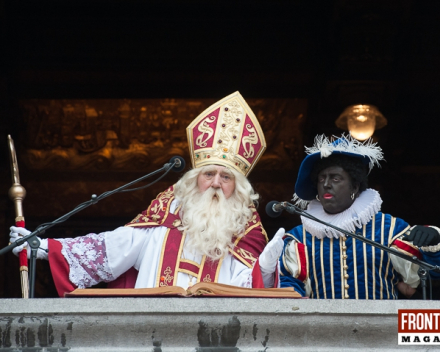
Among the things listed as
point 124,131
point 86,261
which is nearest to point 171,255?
point 86,261

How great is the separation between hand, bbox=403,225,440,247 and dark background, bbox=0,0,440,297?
11.3ft

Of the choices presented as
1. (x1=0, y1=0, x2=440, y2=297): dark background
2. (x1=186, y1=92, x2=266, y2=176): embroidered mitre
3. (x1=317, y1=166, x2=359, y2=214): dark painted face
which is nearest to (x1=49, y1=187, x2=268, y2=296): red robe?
(x1=186, y1=92, x2=266, y2=176): embroidered mitre

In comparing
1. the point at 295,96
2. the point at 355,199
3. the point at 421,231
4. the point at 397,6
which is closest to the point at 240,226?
the point at 355,199

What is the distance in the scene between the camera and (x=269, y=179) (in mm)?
9898

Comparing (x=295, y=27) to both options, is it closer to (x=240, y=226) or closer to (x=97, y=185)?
(x=97, y=185)

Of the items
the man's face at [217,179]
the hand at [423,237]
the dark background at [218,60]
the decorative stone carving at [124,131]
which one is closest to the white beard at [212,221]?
the man's face at [217,179]

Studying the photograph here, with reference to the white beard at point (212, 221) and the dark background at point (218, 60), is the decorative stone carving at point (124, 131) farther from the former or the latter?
the white beard at point (212, 221)

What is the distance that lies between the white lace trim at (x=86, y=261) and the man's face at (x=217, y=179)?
677 mm

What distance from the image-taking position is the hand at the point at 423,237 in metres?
5.07

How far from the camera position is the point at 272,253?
17.1ft

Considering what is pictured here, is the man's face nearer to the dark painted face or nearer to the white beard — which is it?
the white beard

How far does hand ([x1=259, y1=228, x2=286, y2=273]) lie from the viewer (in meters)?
5.10

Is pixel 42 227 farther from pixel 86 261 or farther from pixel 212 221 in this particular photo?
pixel 212 221

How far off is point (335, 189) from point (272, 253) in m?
0.55
